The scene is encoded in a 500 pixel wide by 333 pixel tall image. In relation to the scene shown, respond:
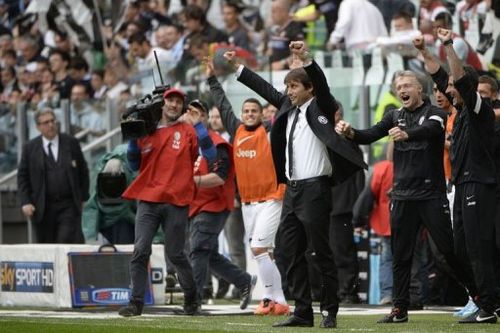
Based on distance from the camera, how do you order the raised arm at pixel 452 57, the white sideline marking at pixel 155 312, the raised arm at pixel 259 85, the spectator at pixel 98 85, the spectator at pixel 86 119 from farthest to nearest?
the spectator at pixel 98 85
the spectator at pixel 86 119
the white sideline marking at pixel 155 312
the raised arm at pixel 259 85
the raised arm at pixel 452 57

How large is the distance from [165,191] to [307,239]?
6.93ft

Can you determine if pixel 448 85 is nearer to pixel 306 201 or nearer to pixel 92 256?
pixel 306 201

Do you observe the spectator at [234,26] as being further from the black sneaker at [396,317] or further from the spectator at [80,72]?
the black sneaker at [396,317]

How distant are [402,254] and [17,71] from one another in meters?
A: 14.6

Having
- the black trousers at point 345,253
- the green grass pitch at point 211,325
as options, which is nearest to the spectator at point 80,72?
the black trousers at point 345,253

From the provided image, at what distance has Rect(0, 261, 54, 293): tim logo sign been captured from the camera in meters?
15.5

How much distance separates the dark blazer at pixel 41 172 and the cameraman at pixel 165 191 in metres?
4.65

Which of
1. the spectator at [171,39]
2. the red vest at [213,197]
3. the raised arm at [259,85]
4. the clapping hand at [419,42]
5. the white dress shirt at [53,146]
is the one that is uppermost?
the spectator at [171,39]

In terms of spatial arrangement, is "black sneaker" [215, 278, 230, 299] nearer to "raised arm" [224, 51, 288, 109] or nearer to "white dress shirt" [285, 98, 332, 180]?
"raised arm" [224, 51, 288, 109]

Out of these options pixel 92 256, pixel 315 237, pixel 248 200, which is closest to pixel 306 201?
pixel 315 237

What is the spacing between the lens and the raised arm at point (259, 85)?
12.5m

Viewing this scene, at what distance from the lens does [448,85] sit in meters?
12.4

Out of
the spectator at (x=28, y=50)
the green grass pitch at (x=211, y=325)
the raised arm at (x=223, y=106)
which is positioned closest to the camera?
the green grass pitch at (x=211, y=325)

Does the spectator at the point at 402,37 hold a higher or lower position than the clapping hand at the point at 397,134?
higher
